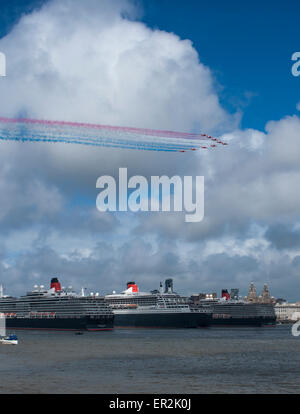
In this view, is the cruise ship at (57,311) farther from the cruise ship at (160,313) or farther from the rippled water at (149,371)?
the rippled water at (149,371)

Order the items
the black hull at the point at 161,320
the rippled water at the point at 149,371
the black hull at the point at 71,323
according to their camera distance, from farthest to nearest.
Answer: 1. the black hull at the point at 161,320
2. the black hull at the point at 71,323
3. the rippled water at the point at 149,371

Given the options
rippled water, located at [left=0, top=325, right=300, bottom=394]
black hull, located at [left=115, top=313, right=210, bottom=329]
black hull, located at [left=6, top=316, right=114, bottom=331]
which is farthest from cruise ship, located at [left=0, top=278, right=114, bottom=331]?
rippled water, located at [left=0, top=325, right=300, bottom=394]

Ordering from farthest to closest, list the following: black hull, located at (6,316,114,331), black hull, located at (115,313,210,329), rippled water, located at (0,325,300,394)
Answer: black hull, located at (115,313,210,329)
black hull, located at (6,316,114,331)
rippled water, located at (0,325,300,394)

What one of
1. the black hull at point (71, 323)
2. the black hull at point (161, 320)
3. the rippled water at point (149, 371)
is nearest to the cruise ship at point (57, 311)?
the black hull at point (71, 323)

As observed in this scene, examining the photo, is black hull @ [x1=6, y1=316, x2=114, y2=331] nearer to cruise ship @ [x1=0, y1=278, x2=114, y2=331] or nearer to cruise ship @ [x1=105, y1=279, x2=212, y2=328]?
cruise ship @ [x1=0, y1=278, x2=114, y2=331]

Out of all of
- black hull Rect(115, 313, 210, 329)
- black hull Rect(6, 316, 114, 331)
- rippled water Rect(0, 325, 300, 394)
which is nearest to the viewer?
rippled water Rect(0, 325, 300, 394)

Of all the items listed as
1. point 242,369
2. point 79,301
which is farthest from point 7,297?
point 242,369
